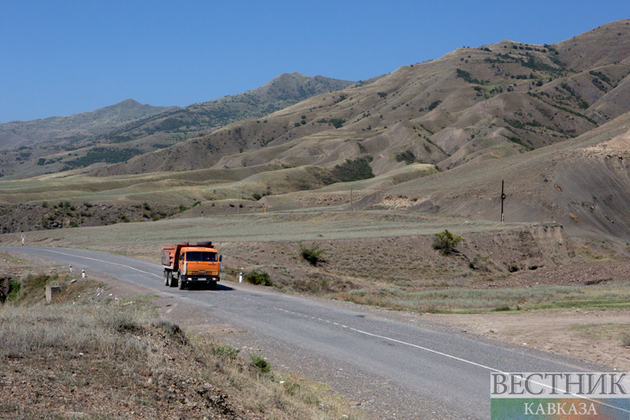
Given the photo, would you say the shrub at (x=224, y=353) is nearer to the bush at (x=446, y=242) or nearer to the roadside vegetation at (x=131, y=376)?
the roadside vegetation at (x=131, y=376)

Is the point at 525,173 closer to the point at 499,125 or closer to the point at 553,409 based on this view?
the point at 553,409

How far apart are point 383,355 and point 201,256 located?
1599 centimetres

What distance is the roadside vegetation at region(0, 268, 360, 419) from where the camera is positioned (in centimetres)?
704

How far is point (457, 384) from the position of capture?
11.2 m

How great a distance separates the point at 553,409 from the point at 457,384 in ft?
6.87

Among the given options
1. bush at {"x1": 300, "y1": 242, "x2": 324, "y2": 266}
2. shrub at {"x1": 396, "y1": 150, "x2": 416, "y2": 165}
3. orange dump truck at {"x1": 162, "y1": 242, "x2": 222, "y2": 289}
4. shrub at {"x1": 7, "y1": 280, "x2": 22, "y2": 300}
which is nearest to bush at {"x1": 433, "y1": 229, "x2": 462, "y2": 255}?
bush at {"x1": 300, "y1": 242, "x2": 324, "y2": 266}

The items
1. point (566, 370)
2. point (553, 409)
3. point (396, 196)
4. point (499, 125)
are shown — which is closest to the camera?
point (553, 409)

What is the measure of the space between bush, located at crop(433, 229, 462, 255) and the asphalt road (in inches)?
1187

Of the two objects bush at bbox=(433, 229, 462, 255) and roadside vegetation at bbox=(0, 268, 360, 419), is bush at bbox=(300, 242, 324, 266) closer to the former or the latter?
bush at bbox=(433, 229, 462, 255)

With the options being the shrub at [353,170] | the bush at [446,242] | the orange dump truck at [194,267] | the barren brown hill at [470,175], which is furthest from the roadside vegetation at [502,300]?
the shrub at [353,170]

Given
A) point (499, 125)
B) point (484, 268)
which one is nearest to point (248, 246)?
point (484, 268)

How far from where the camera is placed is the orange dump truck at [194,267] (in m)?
27.4

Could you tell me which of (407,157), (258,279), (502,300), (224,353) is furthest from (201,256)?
(407,157)

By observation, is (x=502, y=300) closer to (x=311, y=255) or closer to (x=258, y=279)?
(x=258, y=279)
